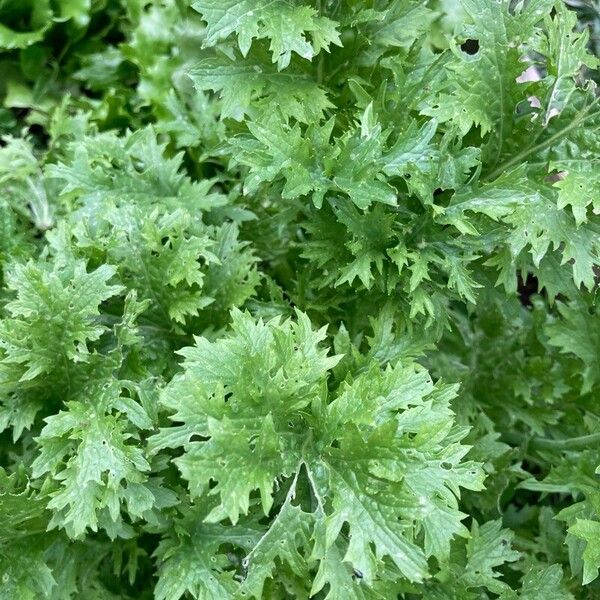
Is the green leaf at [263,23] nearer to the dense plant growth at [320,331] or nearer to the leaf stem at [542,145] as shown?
the dense plant growth at [320,331]

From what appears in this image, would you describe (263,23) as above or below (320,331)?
above

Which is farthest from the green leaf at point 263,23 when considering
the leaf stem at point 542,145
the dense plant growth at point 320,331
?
the leaf stem at point 542,145

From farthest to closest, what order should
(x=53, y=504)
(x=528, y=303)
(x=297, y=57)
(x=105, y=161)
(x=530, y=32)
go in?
(x=528, y=303), (x=105, y=161), (x=297, y=57), (x=530, y=32), (x=53, y=504)

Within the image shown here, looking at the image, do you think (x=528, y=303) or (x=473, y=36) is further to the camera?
(x=528, y=303)

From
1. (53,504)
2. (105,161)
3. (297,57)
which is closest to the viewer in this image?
(53,504)

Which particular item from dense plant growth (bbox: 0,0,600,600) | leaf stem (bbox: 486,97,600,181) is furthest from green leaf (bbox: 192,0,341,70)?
leaf stem (bbox: 486,97,600,181)

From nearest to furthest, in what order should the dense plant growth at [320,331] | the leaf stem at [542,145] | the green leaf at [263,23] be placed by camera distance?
1. the dense plant growth at [320,331]
2. the green leaf at [263,23]
3. the leaf stem at [542,145]

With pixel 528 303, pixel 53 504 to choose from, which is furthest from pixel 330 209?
pixel 528 303

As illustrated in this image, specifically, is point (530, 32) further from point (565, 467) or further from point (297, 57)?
point (565, 467)

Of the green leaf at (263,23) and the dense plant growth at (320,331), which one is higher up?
the green leaf at (263,23)
